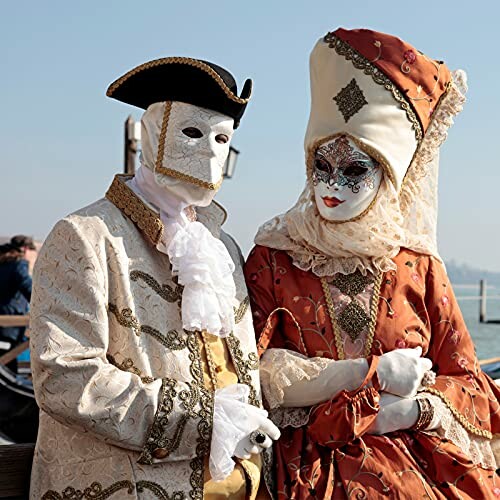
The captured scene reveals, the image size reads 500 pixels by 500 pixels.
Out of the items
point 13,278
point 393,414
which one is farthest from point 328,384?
point 13,278

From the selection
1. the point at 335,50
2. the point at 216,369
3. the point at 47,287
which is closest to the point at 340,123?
the point at 335,50

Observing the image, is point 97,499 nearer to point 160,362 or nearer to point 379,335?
point 160,362

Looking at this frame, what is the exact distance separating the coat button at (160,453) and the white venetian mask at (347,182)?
962 millimetres

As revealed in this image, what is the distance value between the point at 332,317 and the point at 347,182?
1.42ft

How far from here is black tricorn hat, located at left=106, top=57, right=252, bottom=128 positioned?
279cm

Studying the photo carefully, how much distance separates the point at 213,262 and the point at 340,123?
671 mm

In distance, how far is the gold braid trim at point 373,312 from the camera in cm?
310

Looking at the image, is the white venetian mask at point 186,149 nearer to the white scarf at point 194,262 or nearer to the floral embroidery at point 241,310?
the white scarf at point 194,262

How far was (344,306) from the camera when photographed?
3143mm

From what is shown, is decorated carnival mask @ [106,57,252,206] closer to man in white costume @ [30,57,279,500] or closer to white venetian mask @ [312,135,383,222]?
man in white costume @ [30,57,279,500]

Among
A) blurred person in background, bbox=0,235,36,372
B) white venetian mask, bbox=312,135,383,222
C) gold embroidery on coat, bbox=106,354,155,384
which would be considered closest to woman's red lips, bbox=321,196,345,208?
white venetian mask, bbox=312,135,383,222

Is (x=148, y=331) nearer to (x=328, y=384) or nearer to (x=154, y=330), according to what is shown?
(x=154, y=330)

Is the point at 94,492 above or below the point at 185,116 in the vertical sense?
below

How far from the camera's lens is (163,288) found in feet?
9.24
